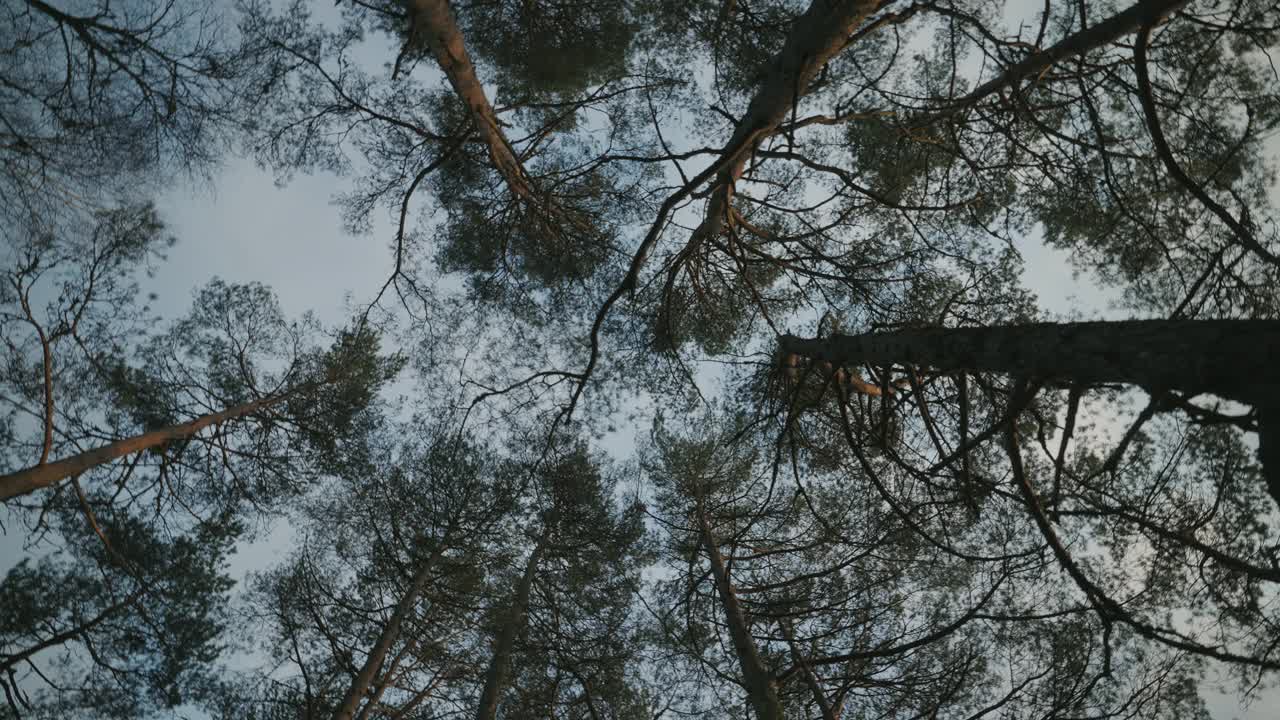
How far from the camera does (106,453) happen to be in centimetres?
451

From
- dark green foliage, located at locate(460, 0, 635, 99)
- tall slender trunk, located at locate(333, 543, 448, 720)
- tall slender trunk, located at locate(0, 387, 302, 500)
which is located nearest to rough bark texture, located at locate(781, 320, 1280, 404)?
dark green foliage, located at locate(460, 0, 635, 99)

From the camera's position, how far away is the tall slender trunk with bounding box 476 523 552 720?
4914mm

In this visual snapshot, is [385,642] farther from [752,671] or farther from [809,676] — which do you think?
[809,676]

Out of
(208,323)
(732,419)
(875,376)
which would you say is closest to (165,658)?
(208,323)

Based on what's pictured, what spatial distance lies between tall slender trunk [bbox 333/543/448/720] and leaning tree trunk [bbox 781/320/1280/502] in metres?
5.34

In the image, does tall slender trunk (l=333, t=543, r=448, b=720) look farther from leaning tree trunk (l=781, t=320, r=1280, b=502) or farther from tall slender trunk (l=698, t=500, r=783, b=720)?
leaning tree trunk (l=781, t=320, r=1280, b=502)

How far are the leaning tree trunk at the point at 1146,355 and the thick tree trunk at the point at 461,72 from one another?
2801mm

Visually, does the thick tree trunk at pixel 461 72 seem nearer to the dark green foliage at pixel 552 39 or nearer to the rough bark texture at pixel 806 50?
the dark green foliage at pixel 552 39

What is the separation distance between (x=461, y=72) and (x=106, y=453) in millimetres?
4592

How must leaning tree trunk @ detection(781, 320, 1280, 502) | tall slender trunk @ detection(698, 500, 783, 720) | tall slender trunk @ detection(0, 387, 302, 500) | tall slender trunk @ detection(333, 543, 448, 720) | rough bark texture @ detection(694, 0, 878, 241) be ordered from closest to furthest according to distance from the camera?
leaning tree trunk @ detection(781, 320, 1280, 502) < rough bark texture @ detection(694, 0, 878, 241) < tall slender trunk @ detection(698, 500, 783, 720) < tall slender trunk @ detection(0, 387, 302, 500) < tall slender trunk @ detection(333, 543, 448, 720)

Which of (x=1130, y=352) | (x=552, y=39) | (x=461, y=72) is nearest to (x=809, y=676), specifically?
(x=1130, y=352)

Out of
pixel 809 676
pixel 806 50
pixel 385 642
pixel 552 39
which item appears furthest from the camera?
pixel 385 642

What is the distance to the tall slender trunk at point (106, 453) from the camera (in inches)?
153

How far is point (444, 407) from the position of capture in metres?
6.31
